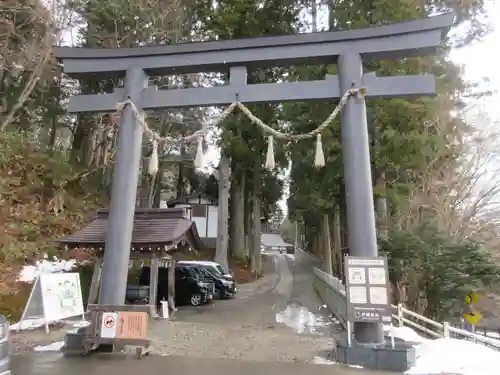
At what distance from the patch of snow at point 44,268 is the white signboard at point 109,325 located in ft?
21.3

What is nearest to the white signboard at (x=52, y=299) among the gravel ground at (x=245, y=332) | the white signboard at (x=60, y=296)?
the white signboard at (x=60, y=296)

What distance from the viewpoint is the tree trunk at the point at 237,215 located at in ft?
99.0

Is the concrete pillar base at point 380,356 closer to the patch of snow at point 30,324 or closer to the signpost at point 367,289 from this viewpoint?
the signpost at point 367,289

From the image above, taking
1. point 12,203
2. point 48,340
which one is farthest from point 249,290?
point 48,340

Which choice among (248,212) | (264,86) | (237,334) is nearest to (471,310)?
(237,334)

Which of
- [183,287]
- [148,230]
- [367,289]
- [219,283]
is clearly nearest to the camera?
[367,289]

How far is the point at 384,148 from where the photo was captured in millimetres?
13000

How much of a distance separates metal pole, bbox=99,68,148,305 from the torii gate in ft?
0.06

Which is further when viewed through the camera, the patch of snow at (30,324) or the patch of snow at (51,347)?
the patch of snow at (30,324)

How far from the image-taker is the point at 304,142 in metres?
15.5

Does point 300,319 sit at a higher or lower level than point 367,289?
lower

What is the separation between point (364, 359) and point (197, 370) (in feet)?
9.27

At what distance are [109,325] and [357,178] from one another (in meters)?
5.23

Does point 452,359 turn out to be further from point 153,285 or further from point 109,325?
point 153,285
